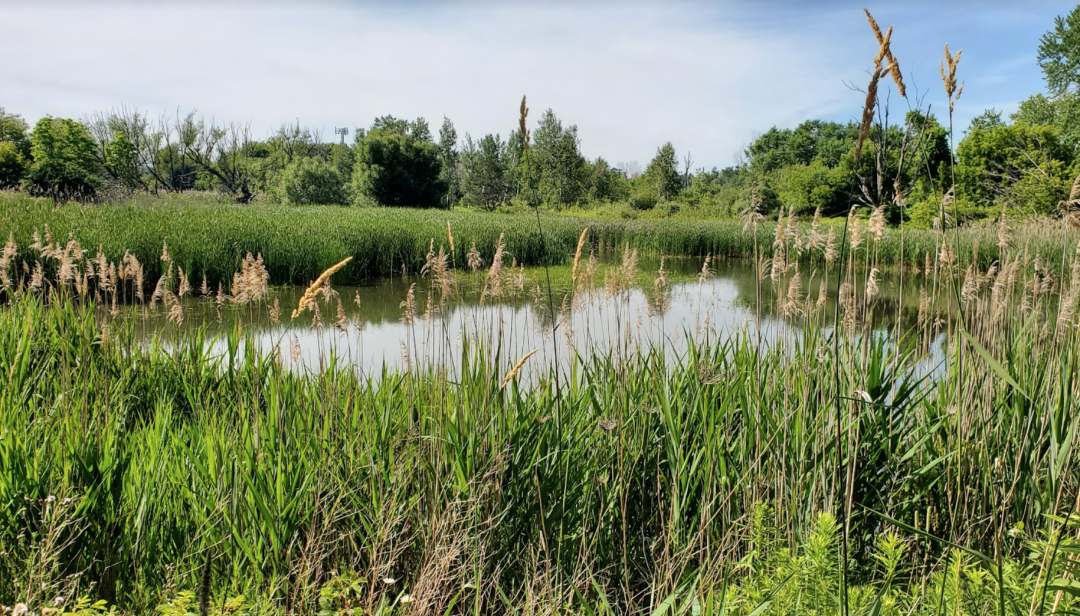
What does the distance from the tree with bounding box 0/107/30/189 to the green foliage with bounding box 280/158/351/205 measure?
1300 centimetres

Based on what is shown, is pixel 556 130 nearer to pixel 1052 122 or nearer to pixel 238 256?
pixel 1052 122

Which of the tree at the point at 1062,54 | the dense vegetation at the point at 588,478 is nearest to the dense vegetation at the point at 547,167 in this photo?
the tree at the point at 1062,54

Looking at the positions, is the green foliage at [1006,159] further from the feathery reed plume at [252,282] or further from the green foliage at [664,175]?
the feathery reed plume at [252,282]

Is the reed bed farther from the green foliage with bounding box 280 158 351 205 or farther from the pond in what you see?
the green foliage with bounding box 280 158 351 205

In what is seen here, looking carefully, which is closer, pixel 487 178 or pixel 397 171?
pixel 397 171

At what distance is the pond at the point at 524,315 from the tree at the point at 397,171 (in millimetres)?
26506

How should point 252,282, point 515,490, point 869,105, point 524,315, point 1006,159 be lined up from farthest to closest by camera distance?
point 1006,159 → point 524,315 → point 252,282 → point 515,490 → point 869,105

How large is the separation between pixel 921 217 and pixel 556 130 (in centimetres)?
2885

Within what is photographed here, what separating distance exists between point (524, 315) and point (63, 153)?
4334 cm

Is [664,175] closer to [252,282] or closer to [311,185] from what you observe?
[311,185]

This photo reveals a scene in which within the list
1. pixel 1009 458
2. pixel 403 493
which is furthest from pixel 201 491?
pixel 1009 458

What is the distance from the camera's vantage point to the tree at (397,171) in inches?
1499

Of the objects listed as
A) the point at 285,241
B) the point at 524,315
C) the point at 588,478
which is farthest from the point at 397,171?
the point at 588,478

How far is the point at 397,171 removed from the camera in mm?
38656
